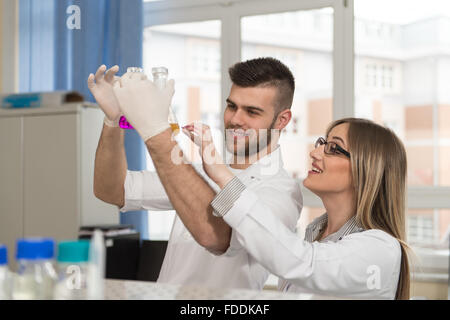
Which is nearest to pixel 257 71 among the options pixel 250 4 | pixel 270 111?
pixel 270 111

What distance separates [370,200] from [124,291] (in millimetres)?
431

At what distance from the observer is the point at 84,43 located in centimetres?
181

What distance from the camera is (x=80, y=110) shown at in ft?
5.37

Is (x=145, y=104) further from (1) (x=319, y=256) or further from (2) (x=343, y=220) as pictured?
(2) (x=343, y=220)

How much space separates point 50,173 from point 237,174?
109 centimetres

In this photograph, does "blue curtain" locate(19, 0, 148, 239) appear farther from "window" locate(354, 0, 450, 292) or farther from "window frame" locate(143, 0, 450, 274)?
"window" locate(354, 0, 450, 292)

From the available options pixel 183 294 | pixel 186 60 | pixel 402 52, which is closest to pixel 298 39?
pixel 402 52

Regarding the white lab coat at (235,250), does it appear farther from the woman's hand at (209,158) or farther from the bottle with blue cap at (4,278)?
the bottle with blue cap at (4,278)

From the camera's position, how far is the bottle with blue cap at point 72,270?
38 centimetres

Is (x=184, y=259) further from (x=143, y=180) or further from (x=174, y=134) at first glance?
(x=174, y=134)

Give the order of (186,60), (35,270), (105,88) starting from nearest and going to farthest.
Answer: (35,270)
(105,88)
(186,60)

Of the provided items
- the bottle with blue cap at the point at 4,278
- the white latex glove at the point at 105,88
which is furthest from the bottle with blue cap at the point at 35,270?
the white latex glove at the point at 105,88

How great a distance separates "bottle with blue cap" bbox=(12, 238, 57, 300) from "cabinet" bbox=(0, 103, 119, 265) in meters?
1.29
